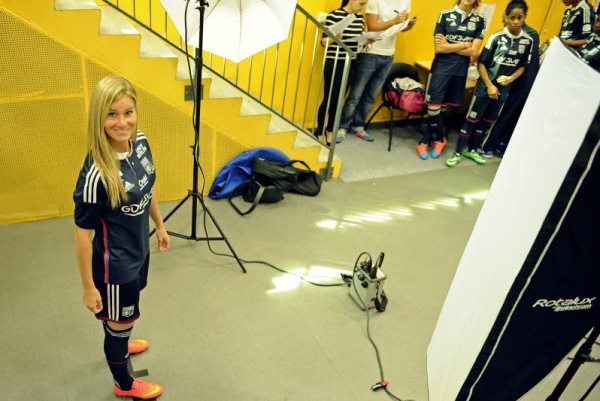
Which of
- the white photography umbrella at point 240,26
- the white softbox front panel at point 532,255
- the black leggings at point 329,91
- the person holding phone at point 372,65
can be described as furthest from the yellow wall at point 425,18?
the white softbox front panel at point 532,255

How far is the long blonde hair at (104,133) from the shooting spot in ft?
5.40

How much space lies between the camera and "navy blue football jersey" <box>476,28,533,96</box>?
4.49 m

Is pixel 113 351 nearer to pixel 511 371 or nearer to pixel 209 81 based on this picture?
pixel 511 371

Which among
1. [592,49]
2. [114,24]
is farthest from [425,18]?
[114,24]

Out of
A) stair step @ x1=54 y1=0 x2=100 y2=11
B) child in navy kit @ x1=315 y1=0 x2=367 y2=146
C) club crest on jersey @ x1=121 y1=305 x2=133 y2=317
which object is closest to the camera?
club crest on jersey @ x1=121 y1=305 x2=133 y2=317

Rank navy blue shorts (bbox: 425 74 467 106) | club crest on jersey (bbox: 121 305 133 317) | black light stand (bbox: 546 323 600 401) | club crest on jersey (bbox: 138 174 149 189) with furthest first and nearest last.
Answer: navy blue shorts (bbox: 425 74 467 106) < club crest on jersey (bbox: 121 305 133 317) < club crest on jersey (bbox: 138 174 149 189) < black light stand (bbox: 546 323 600 401)

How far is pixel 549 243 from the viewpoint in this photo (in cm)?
109

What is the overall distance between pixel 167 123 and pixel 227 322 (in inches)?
59.0

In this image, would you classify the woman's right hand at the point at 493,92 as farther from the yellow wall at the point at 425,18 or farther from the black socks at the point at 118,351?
the black socks at the point at 118,351

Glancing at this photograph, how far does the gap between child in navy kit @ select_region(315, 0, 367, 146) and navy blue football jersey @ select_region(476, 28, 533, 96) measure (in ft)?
3.99

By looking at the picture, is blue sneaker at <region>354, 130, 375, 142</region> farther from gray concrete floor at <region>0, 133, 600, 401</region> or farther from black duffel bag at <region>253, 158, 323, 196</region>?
gray concrete floor at <region>0, 133, 600, 401</region>

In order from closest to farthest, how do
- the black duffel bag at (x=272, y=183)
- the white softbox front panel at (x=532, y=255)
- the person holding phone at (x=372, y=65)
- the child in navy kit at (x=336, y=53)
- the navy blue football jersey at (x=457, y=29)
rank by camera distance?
1. the white softbox front panel at (x=532, y=255)
2. the black duffel bag at (x=272, y=183)
3. the child in navy kit at (x=336, y=53)
4. the navy blue football jersey at (x=457, y=29)
5. the person holding phone at (x=372, y=65)

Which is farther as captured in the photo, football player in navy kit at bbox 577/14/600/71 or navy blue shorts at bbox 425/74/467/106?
navy blue shorts at bbox 425/74/467/106

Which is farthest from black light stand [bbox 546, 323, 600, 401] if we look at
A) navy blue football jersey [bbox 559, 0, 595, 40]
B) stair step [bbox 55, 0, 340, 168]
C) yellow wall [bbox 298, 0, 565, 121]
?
navy blue football jersey [bbox 559, 0, 595, 40]
